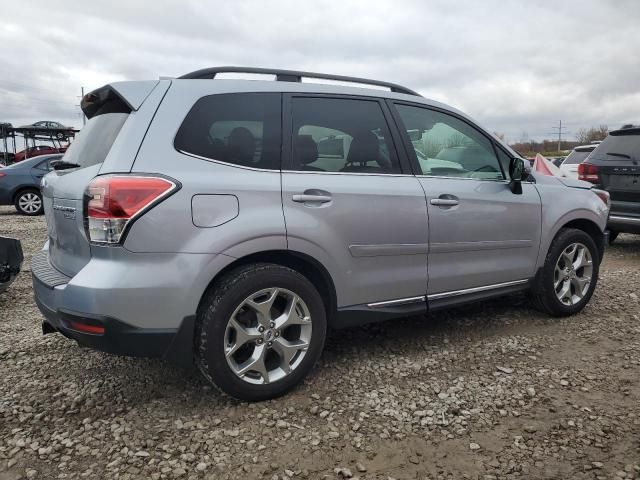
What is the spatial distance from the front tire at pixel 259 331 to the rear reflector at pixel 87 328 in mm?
451

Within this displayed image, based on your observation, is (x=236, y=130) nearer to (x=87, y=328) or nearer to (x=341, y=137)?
(x=341, y=137)

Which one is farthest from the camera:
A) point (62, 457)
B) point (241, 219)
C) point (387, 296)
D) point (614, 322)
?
point (614, 322)

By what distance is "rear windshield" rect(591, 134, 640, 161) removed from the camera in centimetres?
666

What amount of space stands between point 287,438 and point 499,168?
8.24 feet

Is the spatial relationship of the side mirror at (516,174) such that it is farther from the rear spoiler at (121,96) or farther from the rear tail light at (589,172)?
the rear tail light at (589,172)

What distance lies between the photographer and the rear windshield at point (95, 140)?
2705 millimetres

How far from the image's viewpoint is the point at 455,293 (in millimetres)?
3561

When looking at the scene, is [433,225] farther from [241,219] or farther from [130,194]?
[130,194]

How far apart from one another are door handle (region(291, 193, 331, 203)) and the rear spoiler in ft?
3.05

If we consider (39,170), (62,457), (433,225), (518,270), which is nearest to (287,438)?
(62,457)

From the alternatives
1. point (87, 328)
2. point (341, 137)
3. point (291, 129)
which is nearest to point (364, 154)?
point (341, 137)

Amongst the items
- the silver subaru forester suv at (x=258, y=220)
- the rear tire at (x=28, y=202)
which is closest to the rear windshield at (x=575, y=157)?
the silver subaru forester suv at (x=258, y=220)

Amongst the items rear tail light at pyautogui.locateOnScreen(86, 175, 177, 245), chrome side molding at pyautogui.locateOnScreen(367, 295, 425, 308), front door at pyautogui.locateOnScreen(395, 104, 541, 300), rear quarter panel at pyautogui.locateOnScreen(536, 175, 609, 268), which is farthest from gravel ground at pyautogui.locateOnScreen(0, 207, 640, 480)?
rear tail light at pyautogui.locateOnScreen(86, 175, 177, 245)

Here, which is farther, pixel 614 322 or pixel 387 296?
pixel 614 322
